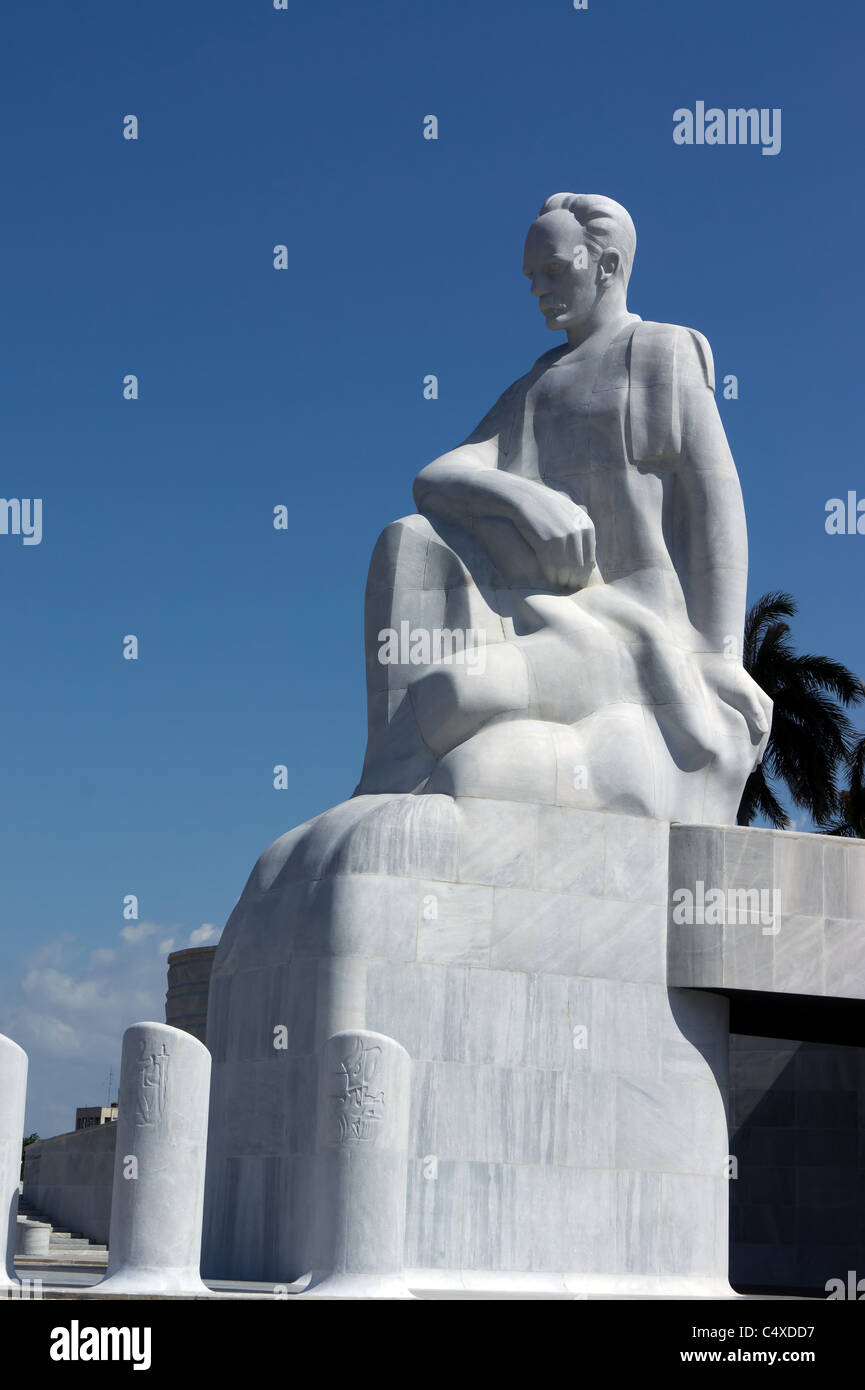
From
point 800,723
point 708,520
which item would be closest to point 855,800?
point 800,723

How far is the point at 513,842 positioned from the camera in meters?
14.1

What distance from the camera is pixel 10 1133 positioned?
11.8 meters

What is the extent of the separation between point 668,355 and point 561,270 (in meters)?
1.33

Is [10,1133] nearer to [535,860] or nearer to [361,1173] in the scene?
[361,1173]

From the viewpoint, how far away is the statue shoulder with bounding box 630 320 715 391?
15.9 m

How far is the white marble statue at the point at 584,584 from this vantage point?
14.6 m

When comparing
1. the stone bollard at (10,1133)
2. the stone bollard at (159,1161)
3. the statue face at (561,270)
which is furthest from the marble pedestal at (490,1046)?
the statue face at (561,270)

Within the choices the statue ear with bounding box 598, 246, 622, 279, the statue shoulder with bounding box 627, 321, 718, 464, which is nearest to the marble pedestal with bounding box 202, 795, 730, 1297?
the statue shoulder with bounding box 627, 321, 718, 464

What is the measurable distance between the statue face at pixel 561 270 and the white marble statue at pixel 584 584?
0.02 meters

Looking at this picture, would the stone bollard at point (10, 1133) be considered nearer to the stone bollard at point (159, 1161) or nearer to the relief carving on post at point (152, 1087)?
the stone bollard at point (159, 1161)
